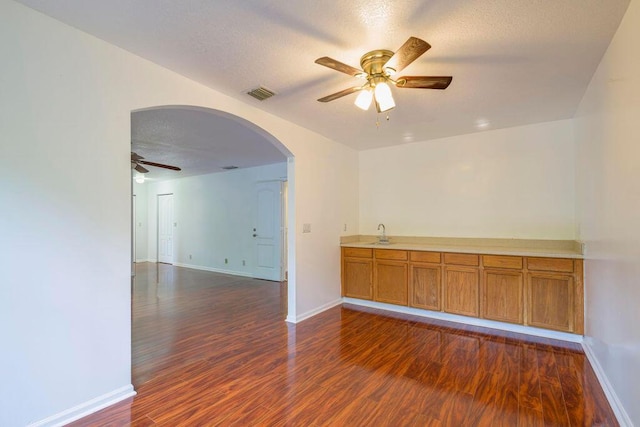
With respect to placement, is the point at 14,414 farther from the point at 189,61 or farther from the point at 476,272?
the point at 476,272

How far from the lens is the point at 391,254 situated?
4.24 m

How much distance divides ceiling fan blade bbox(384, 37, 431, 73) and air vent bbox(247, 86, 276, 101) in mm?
1232

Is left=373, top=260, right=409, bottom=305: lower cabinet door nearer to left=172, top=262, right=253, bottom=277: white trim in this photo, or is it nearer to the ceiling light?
the ceiling light

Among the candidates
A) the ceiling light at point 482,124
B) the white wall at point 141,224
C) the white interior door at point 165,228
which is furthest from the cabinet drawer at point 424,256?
the white wall at point 141,224

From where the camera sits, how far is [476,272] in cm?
362

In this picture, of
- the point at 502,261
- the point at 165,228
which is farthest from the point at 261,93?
the point at 165,228

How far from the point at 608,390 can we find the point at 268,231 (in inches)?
218

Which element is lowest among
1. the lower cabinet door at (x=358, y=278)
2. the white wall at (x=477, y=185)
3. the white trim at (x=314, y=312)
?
the white trim at (x=314, y=312)

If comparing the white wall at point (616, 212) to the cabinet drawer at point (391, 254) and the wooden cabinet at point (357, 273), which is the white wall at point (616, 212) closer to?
the cabinet drawer at point (391, 254)

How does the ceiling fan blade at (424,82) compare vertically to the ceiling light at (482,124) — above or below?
below

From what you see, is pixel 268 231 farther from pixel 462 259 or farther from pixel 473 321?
pixel 473 321

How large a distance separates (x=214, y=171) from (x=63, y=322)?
5804 millimetres

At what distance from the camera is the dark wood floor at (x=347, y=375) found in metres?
1.97

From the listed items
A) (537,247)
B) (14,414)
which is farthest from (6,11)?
(537,247)
